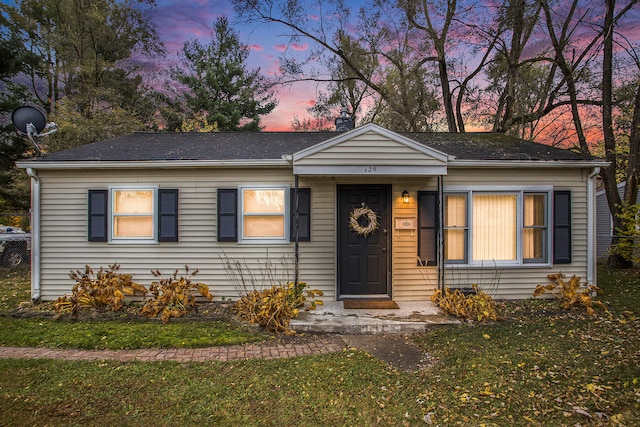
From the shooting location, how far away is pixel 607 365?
3891mm

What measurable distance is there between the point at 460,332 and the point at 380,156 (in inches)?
116

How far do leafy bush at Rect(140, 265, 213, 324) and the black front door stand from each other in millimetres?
2515

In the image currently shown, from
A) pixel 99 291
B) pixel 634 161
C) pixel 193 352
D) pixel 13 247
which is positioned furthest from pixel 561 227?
pixel 13 247

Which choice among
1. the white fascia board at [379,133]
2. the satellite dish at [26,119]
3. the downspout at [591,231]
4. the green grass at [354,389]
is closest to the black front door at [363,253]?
the white fascia board at [379,133]

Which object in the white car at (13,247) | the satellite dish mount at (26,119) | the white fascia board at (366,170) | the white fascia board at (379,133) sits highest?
the satellite dish mount at (26,119)

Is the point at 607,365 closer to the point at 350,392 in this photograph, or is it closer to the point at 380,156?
the point at 350,392

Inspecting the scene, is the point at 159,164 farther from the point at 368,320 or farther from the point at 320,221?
the point at 368,320

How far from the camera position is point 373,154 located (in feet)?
19.0

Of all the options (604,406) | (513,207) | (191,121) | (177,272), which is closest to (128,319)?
(177,272)

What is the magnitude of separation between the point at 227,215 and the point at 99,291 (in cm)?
244

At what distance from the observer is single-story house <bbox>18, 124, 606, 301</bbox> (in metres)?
6.48

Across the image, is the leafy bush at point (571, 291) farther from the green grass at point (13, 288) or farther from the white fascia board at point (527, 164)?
the green grass at point (13, 288)

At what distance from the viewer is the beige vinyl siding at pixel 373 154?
18.9ft

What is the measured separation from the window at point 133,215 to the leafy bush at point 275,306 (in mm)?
1992
